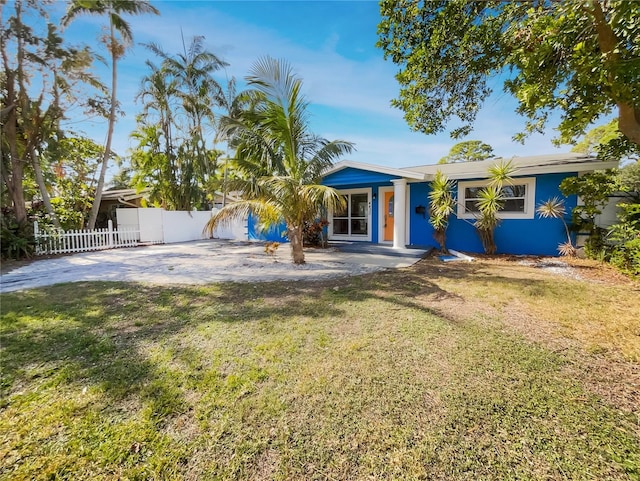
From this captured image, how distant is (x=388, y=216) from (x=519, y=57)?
663cm

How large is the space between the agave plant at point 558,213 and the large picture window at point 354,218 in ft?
18.9

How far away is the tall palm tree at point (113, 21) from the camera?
1156 cm

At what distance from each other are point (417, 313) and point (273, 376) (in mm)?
2362

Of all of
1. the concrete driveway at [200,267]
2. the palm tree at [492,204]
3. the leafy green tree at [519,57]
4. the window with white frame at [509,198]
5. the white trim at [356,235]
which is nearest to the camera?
the leafy green tree at [519,57]

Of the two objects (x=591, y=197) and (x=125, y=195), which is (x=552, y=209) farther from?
(x=125, y=195)

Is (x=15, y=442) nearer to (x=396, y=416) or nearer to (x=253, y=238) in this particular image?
(x=396, y=416)

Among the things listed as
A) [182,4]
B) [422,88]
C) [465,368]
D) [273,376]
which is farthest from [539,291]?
[182,4]

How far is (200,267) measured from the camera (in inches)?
308

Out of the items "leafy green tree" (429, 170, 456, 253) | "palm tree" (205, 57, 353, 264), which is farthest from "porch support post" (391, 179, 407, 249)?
"palm tree" (205, 57, 353, 264)

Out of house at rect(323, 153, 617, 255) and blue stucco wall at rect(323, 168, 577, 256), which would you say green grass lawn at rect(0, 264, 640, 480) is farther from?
blue stucco wall at rect(323, 168, 577, 256)

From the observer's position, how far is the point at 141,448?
6.00 ft

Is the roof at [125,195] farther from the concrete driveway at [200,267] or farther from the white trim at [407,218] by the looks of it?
the white trim at [407,218]

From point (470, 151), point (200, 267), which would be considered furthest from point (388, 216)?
point (470, 151)

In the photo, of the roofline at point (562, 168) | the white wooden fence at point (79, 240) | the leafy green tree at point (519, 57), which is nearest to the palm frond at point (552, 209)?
the roofline at point (562, 168)
